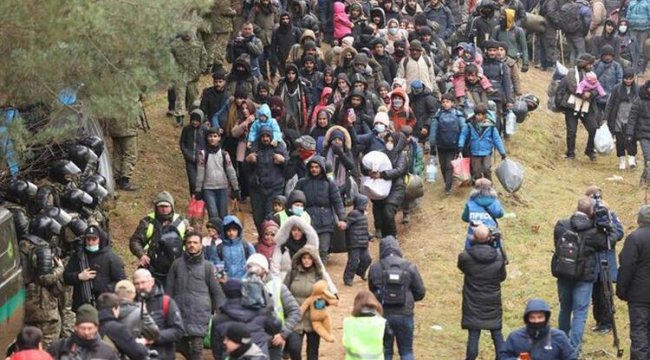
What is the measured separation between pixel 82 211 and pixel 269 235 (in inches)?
84.8

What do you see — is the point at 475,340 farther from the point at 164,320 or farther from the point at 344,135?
the point at 344,135

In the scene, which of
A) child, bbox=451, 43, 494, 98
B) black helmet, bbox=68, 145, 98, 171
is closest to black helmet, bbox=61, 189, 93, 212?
black helmet, bbox=68, 145, 98, 171

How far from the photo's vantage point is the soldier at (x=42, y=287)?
53.5 feet

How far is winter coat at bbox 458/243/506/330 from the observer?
55.3ft

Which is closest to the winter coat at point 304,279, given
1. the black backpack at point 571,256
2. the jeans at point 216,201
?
the black backpack at point 571,256

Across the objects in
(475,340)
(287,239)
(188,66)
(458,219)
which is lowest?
(475,340)

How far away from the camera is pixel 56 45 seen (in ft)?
53.6

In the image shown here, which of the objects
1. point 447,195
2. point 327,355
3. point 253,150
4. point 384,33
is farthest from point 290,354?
point 384,33

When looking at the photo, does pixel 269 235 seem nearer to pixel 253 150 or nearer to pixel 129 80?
pixel 129 80

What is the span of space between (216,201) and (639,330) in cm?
704

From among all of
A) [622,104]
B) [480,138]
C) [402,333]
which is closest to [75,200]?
[402,333]

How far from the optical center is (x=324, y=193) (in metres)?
19.8

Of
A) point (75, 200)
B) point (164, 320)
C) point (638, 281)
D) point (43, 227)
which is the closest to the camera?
point (164, 320)

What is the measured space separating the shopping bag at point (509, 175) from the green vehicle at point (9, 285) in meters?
9.83
